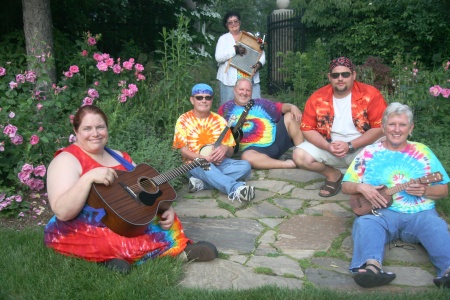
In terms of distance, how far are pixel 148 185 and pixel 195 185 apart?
1.81 metres

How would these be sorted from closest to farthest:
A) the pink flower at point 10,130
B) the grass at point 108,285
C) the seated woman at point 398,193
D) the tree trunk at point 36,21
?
the grass at point 108,285
the seated woman at point 398,193
the pink flower at point 10,130
the tree trunk at point 36,21

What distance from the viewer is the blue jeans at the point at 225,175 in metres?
5.20

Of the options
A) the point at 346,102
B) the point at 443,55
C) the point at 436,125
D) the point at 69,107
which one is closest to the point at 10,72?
the point at 69,107

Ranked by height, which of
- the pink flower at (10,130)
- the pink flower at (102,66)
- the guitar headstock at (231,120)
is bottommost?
the pink flower at (10,130)

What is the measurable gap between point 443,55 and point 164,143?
7667 mm

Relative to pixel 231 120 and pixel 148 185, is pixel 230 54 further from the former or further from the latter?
pixel 148 185

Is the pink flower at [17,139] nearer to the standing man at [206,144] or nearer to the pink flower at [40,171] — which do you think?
the pink flower at [40,171]

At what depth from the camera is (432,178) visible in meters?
3.71

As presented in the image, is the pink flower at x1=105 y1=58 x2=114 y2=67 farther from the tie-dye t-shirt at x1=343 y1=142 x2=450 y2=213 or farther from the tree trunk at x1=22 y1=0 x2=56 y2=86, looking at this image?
the tie-dye t-shirt at x1=343 y1=142 x2=450 y2=213

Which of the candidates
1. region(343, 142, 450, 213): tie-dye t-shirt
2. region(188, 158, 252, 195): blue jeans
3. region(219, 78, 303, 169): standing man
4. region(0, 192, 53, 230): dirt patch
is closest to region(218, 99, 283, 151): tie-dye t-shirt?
region(219, 78, 303, 169): standing man

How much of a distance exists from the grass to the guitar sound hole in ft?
1.49

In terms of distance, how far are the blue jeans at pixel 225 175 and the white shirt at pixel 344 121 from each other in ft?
3.21

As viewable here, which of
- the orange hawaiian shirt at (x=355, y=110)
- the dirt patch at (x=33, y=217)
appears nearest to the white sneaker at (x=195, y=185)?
the orange hawaiian shirt at (x=355, y=110)

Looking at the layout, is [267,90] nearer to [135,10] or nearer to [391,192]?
[135,10]
